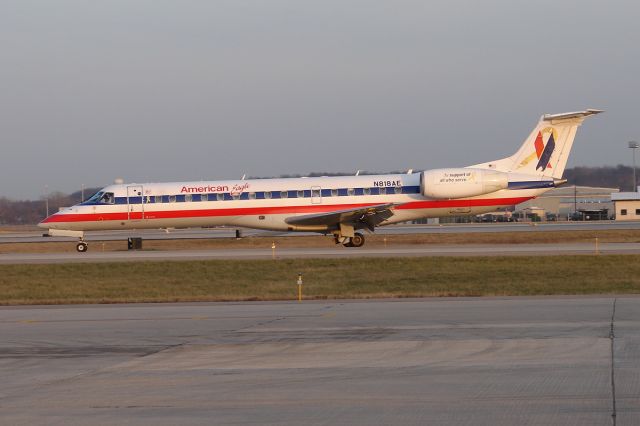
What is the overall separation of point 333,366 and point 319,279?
60.0ft

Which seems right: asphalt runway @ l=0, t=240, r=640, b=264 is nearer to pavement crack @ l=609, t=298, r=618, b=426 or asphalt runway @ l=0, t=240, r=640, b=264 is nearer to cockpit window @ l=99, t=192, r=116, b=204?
cockpit window @ l=99, t=192, r=116, b=204

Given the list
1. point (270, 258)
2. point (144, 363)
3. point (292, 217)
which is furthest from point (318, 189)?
point (144, 363)

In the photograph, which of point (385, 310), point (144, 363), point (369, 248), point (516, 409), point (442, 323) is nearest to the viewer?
point (516, 409)

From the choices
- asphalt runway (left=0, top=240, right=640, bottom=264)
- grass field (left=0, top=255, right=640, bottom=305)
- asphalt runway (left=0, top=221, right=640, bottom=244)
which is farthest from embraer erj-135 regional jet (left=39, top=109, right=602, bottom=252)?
asphalt runway (left=0, top=221, right=640, bottom=244)

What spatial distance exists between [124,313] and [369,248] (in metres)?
21.4

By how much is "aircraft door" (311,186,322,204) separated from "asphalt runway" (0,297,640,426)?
21.6 m

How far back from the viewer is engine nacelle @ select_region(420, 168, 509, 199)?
4184 centimetres

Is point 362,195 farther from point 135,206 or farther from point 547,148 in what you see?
point 135,206

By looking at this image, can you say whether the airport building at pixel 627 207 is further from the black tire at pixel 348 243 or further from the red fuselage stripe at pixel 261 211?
the black tire at pixel 348 243

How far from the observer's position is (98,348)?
15.6 m

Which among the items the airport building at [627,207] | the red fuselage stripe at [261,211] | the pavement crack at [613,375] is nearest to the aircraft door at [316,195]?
the red fuselage stripe at [261,211]

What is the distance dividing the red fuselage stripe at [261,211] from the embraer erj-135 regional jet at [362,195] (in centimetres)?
5

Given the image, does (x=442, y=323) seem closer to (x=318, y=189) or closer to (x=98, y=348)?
(x=98, y=348)

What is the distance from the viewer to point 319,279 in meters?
31.2
